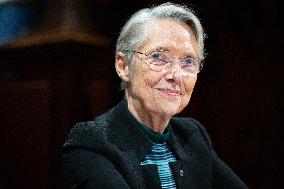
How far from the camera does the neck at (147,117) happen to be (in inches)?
68.2

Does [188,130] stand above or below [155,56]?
below

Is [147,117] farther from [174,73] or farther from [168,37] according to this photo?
[168,37]

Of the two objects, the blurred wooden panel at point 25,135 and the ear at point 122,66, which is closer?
the ear at point 122,66

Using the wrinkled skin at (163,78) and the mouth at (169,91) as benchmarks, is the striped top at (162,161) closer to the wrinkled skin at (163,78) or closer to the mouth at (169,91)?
the wrinkled skin at (163,78)

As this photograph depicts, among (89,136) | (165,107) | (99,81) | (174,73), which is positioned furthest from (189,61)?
(99,81)

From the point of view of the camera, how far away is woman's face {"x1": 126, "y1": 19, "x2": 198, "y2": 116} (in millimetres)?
1665

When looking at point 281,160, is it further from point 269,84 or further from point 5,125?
point 5,125

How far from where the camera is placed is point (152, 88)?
1681 mm

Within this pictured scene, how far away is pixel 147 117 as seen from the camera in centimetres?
175

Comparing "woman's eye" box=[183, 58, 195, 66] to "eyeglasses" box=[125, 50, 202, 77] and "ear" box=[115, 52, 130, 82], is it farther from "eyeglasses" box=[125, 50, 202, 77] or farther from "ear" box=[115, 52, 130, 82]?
"ear" box=[115, 52, 130, 82]

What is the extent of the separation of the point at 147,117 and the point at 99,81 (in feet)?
5.39

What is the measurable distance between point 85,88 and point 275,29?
1582mm

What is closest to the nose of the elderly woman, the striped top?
the elderly woman

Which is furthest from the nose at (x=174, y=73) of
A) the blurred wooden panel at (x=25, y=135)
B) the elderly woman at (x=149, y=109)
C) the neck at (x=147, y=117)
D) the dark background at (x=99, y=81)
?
the blurred wooden panel at (x=25, y=135)
